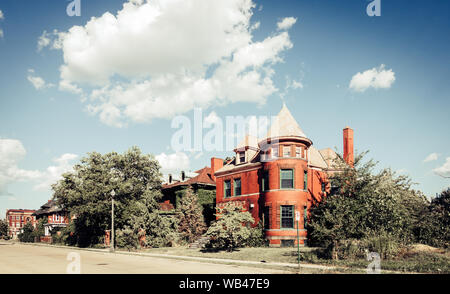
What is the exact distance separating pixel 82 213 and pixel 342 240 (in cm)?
3117

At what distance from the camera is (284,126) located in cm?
3688

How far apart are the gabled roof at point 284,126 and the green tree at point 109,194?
15.9 m

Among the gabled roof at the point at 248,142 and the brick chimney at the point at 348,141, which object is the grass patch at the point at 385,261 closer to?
the gabled roof at the point at 248,142

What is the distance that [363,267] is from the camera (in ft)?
65.6

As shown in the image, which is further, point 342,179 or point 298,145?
point 298,145

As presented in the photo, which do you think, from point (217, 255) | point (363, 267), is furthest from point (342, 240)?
point (217, 255)

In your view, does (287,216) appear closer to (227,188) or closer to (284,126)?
(284,126)

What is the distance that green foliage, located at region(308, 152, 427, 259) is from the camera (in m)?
24.0

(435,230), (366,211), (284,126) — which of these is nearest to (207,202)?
(284,126)

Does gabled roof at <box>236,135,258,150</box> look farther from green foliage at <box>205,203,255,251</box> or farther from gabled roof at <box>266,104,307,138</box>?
green foliage at <box>205,203,255,251</box>

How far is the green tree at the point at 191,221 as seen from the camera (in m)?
41.1

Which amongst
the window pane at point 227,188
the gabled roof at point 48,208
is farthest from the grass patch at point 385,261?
the gabled roof at point 48,208

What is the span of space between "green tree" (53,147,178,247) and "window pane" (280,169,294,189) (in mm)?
14660
